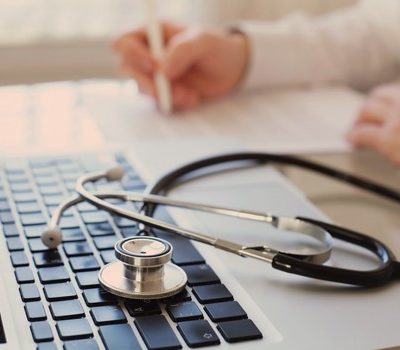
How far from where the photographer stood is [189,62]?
1.14 metres

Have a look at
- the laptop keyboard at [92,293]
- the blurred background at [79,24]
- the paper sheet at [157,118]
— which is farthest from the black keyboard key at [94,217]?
the blurred background at [79,24]

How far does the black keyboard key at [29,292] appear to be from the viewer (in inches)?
21.5

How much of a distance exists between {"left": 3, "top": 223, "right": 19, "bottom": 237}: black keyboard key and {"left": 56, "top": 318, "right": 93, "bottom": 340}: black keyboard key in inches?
6.1

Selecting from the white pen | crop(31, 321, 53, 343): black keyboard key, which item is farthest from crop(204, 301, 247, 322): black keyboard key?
the white pen

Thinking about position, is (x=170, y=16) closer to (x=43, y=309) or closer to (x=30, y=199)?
(x=30, y=199)

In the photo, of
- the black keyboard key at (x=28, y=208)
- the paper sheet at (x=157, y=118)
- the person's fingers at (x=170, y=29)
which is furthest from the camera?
the person's fingers at (x=170, y=29)

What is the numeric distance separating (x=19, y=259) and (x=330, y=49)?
2.56ft

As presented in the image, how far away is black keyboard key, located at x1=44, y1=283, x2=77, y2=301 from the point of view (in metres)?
0.55

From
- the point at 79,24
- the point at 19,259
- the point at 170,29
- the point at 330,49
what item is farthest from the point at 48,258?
the point at 79,24

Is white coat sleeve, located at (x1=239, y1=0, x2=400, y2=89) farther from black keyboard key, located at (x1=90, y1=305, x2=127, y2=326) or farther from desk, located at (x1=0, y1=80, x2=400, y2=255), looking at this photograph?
black keyboard key, located at (x1=90, y1=305, x2=127, y2=326)

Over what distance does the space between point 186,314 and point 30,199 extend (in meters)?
0.25

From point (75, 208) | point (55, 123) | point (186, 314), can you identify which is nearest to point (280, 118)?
point (55, 123)

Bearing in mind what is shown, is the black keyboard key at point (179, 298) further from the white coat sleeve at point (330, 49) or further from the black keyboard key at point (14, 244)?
the white coat sleeve at point (330, 49)

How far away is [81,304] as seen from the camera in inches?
21.3
